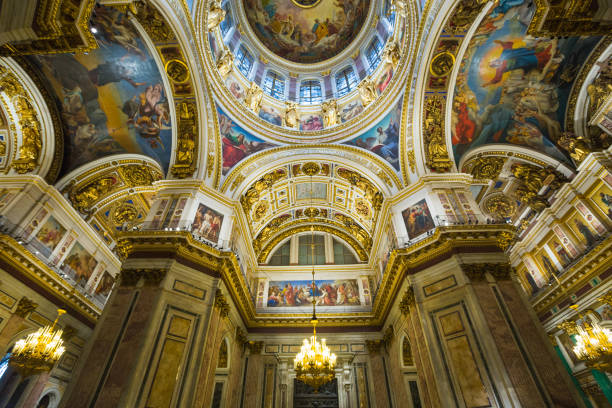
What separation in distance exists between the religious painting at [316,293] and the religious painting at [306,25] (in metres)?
13.8

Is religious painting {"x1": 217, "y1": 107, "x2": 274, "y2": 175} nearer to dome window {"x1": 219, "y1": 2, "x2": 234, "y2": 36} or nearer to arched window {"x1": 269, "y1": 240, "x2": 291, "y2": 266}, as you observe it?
dome window {"x1": 219, "y1": 2, "x2": 234, "y2": 36}

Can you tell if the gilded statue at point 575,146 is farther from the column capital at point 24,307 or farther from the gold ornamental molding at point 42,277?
the column capital at point 24,307

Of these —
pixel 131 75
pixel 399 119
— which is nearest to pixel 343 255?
pixel 399 119

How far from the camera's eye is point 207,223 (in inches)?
426

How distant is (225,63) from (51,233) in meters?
10.1

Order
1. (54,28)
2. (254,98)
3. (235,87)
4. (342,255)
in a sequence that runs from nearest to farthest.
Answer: (54,28)
(235,87)
(254,98)
(342,255)

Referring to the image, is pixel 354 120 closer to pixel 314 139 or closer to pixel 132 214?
pixel 314 139

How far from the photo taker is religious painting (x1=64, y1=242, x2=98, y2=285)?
41.4 ft

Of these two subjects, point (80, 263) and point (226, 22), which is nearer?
point (80, 263)

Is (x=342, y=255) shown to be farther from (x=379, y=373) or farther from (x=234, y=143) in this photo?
(x=234, y=143)

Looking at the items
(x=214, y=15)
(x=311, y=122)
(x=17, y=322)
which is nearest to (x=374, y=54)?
(x=311, y=122)

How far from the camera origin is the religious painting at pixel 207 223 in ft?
34.2

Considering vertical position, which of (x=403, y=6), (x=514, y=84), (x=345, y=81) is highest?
(x=345, y=81)

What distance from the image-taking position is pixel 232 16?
15711 mm
